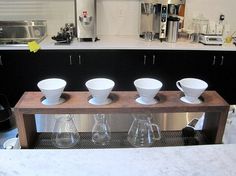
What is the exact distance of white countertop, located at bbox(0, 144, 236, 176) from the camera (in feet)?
2.40

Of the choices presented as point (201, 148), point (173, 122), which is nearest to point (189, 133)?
point (173, 122)

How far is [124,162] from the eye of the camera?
2.56 feet

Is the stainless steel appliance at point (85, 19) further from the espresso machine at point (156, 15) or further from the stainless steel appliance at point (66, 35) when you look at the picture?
the espresso machine at point (156, 15)

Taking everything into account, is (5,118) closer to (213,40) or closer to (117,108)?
(117,108)

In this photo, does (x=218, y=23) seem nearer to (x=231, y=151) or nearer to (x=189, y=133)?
(x=189, y=133)

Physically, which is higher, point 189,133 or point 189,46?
point 189,46

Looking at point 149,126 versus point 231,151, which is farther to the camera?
point 149,126

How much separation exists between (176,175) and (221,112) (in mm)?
412

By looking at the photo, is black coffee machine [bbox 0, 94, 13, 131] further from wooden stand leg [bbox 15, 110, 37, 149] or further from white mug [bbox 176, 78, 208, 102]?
white mug [bbox 176, 78, 208, 102]

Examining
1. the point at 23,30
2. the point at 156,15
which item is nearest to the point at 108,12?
the point at 156,15

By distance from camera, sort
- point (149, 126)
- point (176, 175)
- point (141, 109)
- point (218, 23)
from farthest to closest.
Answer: point (218, 23)
point (149, 126)
point (141, 109)
point (176, 175)

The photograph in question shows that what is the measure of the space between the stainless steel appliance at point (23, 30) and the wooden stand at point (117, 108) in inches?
95.3

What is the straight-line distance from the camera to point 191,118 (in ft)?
4.43

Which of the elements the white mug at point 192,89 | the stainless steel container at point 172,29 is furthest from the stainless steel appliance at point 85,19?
the white mug at point 192,89
